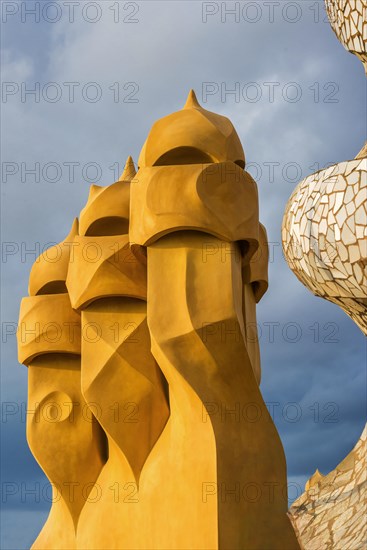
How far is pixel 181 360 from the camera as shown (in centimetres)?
998

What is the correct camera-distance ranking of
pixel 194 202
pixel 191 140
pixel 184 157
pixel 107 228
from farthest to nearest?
pixel 107 228 → pixel 184 157 → pixel 191 140 → pixel 194 202

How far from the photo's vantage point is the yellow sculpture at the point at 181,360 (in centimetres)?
992

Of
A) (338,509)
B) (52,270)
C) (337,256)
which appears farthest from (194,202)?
(337,256)

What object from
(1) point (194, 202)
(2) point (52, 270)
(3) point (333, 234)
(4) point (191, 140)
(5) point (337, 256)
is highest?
(4) point (191, 140)

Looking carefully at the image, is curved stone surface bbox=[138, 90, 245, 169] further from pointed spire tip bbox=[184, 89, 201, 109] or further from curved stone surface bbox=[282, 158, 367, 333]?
curved stone surface bbox=[282, 158, 367, 333]

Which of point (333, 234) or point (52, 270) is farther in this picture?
point (52, 270)

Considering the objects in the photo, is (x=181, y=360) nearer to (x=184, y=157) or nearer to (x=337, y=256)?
(x=184, y=157)

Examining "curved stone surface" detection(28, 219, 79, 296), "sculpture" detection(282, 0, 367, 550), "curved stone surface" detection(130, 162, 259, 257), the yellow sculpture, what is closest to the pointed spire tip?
the yellow sculpture

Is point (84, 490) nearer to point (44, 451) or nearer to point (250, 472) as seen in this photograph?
point (44, 451)

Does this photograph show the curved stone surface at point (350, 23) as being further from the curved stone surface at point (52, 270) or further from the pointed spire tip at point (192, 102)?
the curved stone surface at point (52, 270)

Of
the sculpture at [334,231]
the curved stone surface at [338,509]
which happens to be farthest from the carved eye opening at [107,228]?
the sculpture at [334,231]

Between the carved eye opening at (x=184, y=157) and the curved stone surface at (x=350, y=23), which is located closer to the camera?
the curved stone surface at (x=350, y=23)

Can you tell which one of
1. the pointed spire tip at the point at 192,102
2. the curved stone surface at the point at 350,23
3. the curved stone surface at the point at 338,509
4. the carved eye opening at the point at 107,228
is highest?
the pointed spire tip at the point at 192,102

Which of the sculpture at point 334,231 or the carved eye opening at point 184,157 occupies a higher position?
the carved eye opening at point 184,157
